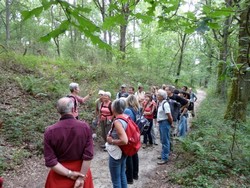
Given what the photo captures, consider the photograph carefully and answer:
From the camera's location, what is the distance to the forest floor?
16.7 feet

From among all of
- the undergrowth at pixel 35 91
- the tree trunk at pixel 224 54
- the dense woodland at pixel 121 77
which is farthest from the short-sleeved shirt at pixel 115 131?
the undergrowth at pixel 35 91

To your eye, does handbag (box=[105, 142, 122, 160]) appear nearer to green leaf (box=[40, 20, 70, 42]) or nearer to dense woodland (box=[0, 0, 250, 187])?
dense woodland (box=[0, 0, 250, 187])

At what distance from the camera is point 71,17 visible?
74.4 inches

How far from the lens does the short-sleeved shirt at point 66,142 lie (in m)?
2.51

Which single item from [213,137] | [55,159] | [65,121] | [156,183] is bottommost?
[156,183]

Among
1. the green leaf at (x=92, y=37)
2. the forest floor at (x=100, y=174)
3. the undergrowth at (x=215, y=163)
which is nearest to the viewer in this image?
the green leaf at (x=92, y=37)

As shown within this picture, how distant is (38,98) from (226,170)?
7585 mm

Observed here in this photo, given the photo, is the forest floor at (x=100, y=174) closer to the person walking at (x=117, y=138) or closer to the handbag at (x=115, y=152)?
the person walking at (x=117, y=138)

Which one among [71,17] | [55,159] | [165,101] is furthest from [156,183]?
[71,17]

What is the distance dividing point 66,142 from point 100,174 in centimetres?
341

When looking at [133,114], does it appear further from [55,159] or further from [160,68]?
[160,68]

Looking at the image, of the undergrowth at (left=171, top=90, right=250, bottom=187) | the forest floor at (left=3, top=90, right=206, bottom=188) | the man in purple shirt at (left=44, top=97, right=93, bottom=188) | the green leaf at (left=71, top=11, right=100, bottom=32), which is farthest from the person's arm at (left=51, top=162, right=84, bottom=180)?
the undergrowth at (left=171, top=90, right=250, bottom=187)

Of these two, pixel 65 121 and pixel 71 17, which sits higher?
pixel 71 17

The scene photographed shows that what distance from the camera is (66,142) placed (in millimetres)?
2562
